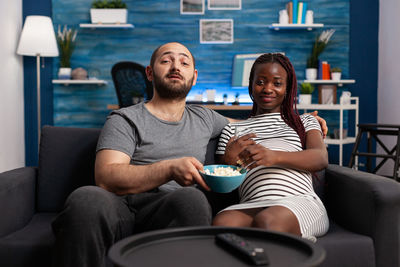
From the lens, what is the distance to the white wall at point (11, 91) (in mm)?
4535

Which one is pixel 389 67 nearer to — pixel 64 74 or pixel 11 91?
pixel 64 74

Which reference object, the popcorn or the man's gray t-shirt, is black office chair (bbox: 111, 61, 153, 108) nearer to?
the man's gray t-shirt

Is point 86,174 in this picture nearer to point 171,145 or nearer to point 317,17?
point 171,145

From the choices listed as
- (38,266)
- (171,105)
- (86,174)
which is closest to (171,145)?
(171,105)

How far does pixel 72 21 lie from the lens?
512 centimetres

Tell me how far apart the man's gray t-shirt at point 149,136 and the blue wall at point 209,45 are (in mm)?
3413

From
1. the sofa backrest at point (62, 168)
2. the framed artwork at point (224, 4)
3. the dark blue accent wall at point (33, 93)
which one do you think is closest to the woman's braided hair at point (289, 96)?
the sofa backrest at point (62, 168)

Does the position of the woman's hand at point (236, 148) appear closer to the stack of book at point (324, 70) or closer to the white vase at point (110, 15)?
the stack of book at point (324, 70)

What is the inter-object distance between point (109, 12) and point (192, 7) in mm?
946

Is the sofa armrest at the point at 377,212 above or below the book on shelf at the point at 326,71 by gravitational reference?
below

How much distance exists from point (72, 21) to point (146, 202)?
4.01m

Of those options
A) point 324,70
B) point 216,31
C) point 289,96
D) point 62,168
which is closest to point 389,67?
point 324,70

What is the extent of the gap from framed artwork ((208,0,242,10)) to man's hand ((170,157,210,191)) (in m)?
4.04

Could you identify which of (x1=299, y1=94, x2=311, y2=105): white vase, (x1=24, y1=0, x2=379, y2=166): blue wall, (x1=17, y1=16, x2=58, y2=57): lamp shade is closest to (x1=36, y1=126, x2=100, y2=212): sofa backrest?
(x1=17, y1=16, x2=58, y2=57): lamp shade
